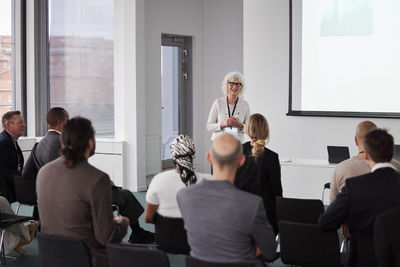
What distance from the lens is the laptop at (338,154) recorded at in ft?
21.7

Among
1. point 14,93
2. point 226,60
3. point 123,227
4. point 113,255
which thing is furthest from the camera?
point 226,60

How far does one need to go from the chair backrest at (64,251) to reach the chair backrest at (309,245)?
1218mm

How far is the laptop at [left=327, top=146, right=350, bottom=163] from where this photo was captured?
6.61m

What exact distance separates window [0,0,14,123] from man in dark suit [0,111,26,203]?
361cm

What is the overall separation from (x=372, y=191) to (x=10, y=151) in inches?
152

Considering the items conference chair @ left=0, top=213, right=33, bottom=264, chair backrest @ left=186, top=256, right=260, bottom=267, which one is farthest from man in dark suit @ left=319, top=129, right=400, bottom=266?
conference chair @ left=0, top=213, right=33, bottom=264

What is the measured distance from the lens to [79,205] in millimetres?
3227

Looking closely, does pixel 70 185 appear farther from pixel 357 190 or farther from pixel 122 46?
pixel 122 46

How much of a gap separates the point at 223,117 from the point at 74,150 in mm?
3762

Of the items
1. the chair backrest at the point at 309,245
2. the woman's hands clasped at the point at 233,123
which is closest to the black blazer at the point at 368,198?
the chair backrest at the point at 309,245

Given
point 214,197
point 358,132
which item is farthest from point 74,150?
point 358,132

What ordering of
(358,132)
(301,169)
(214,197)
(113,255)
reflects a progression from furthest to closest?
1. (301,169)
2. (358,132)
3. (113,255)
4. (214,197)

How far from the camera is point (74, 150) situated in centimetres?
328

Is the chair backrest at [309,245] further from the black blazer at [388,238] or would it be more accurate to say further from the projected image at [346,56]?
the projected image at [346,56]
